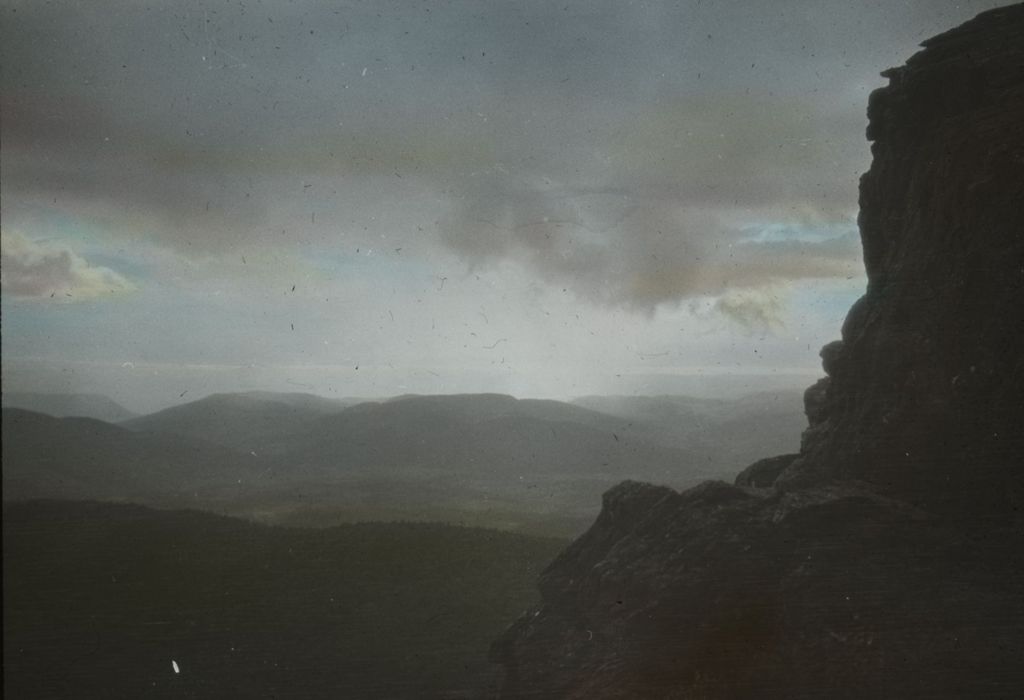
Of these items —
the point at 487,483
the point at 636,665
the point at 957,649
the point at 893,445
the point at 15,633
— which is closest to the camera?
the point at 957,649

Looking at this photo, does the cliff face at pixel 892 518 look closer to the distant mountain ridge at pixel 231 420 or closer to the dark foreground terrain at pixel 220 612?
the dark foreground terrain at pixel 220 612

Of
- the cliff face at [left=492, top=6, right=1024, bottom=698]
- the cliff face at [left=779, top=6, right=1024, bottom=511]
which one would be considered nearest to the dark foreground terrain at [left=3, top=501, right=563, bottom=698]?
the cliff face at [left=492, top=6, right=1024, bottom=698]

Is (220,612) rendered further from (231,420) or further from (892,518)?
(892,518)

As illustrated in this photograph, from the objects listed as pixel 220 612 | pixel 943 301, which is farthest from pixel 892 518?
pixel 220 612

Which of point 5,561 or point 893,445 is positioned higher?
point 893,445

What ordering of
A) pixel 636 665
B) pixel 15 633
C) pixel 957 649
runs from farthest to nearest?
pixel 15 633 < pixel 636 665 < pixel 957 649

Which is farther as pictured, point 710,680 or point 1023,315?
point 1023,315

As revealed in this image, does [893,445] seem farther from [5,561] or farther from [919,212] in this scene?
[5,561]

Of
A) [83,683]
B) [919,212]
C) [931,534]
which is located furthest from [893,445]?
[83,683]
